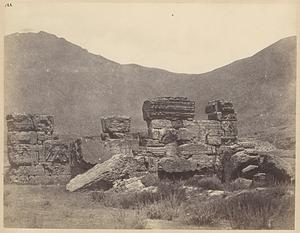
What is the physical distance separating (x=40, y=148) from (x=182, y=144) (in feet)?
4.55

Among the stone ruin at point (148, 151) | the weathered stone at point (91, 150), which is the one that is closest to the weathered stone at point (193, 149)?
the stone ruin at point (148, 151)

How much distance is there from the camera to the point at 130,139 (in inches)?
432

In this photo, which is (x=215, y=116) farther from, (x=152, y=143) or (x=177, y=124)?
(x=152, y=143)

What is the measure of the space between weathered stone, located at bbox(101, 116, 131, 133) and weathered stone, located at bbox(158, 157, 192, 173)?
1.55 feet

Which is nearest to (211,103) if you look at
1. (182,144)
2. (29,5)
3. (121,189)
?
(182,144)

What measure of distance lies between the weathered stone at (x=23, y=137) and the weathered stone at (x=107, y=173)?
1.88 ft

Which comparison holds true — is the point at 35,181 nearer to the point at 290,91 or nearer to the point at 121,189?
the point at 121,189

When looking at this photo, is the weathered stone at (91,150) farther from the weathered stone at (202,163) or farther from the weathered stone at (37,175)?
the weathered stone at (202,163)

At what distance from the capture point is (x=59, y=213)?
10539 millimetres

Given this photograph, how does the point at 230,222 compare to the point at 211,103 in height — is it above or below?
below

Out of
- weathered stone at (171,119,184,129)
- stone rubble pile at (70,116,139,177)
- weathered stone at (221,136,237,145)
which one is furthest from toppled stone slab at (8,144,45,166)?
weathered stone at (221,136,237,145)

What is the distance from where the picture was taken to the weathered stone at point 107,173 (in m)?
10.7

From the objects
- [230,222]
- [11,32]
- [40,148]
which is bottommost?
[230,222]

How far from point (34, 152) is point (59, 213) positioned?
0.73 metres
